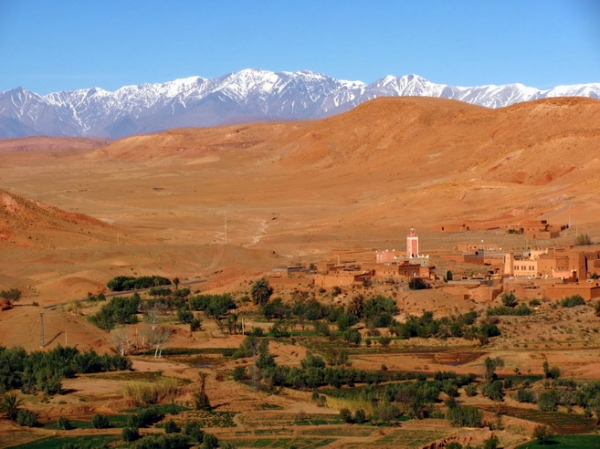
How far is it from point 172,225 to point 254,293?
39.9m

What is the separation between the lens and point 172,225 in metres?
91.1

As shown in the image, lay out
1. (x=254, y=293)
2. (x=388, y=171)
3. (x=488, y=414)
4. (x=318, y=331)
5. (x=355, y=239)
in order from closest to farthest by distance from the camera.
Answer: (x=488, y=414) < (x=318, y=331) < (x=254, y=293) < (x=355, y=239) < (x=388, y=171)

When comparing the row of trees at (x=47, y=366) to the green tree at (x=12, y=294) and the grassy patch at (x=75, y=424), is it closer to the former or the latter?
the grassy patch at (x=75, y=424)

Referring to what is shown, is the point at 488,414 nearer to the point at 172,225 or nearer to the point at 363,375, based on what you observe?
the point at 363,375

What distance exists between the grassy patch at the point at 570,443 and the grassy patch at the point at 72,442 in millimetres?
8510

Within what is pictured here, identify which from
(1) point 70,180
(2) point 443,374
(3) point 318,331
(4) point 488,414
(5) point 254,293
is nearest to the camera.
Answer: (4) point 488,414

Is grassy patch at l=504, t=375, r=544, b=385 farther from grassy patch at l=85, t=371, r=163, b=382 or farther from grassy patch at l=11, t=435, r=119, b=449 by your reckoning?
grassy patch at l=11, t=435, r=119, b=449

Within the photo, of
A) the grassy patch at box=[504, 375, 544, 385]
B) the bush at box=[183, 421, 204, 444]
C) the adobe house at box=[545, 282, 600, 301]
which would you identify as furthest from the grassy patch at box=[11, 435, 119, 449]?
the adobe house at box=[545, 282, 600, 301]

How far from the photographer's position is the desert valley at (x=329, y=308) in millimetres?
30656

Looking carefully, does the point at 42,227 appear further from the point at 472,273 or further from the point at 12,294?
the point at 472,273

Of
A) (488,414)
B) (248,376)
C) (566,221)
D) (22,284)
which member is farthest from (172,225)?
(488,414)

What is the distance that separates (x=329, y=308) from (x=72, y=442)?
21.2m

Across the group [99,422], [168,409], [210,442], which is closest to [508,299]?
[168,409]

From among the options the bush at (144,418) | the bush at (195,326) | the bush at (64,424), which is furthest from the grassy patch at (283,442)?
the bush at (195,326)
